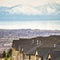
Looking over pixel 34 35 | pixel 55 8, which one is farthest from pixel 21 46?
pixel 55 8

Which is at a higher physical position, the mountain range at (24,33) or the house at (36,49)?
the mountain range at (24,33)

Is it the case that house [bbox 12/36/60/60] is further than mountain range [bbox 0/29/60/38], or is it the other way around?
mountain range [bbox 0/29/60/38]

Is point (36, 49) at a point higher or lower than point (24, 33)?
lower

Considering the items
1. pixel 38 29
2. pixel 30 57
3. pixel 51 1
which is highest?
pixel 51 1

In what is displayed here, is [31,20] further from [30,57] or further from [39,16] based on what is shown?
[30,57]

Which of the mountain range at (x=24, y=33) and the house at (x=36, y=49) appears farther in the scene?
the mountain range at (x=24, y=33)

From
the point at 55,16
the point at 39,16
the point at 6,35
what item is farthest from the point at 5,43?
the point at 55,16

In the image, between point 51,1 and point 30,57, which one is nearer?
point 30,57

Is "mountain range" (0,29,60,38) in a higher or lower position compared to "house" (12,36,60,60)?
higher

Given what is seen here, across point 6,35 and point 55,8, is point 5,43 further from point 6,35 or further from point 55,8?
point 55,8

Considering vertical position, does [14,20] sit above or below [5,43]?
above
